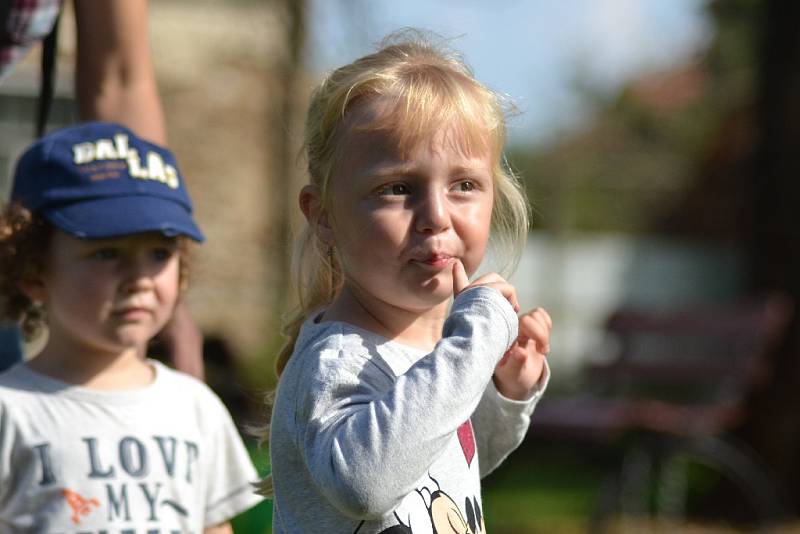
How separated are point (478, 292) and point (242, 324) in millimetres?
9579

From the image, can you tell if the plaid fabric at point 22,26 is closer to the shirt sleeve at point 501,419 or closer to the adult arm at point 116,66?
the adult arm at point 116,66

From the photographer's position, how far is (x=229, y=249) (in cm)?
1135

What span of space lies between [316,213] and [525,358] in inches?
14.9

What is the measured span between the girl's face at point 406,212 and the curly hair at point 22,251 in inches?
34.7

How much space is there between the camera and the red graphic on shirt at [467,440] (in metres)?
1.84

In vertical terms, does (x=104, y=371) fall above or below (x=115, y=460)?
above

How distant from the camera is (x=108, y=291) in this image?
2449mm

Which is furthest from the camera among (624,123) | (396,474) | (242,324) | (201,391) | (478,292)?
(624,123)

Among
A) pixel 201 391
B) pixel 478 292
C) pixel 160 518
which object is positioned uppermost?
pixel 478 292

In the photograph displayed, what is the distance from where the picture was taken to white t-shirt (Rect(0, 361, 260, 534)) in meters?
2.32

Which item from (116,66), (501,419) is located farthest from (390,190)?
(116,66)

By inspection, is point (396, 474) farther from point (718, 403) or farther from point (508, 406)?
point (718, 403)

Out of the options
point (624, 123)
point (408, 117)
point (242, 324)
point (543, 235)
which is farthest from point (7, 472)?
point (624, 123)

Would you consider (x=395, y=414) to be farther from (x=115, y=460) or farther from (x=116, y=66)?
(x=116, y=66)
